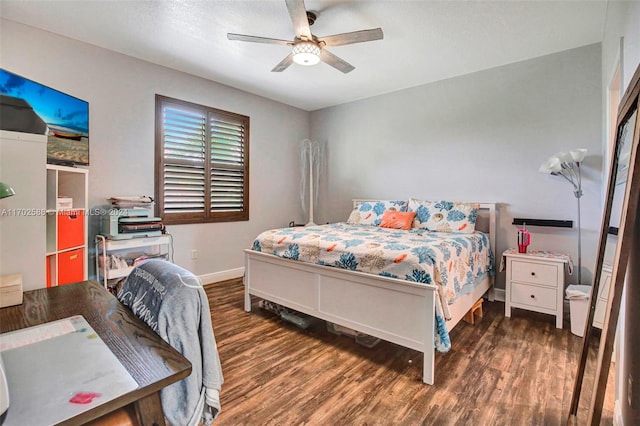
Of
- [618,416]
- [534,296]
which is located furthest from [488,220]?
[618,416]

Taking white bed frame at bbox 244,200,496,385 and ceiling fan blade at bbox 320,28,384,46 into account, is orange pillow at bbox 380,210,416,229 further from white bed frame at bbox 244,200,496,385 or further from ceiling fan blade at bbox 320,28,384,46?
ceiling fan blade at bbox 320,28,384,46

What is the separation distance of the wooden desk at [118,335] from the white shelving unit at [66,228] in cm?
133

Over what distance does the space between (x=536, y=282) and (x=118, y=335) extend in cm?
317

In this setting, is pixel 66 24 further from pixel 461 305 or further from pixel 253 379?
pixel 461 305

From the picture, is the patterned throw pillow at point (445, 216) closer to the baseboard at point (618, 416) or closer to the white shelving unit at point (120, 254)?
the baseboard at point (618, 416)

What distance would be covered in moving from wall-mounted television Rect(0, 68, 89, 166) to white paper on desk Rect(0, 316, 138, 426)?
1.94 meters

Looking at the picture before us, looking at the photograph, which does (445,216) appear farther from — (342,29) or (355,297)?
(342,29)

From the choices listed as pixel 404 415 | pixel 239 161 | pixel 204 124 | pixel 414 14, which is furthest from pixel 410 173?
pixel 404 415

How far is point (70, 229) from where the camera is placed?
8.06 feet

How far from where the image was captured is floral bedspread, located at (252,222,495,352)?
197 centimetres

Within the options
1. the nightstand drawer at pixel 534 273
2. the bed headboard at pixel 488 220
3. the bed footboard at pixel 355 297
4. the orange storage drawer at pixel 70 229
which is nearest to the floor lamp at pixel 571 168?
the nightstand drawer at pixel 534 273

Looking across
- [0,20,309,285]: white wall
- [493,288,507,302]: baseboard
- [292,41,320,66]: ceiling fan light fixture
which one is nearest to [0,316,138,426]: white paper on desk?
[292,41,320,66]: ceiling fan light fixture

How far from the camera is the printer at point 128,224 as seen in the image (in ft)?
9.41

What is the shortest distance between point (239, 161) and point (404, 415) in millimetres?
3536
